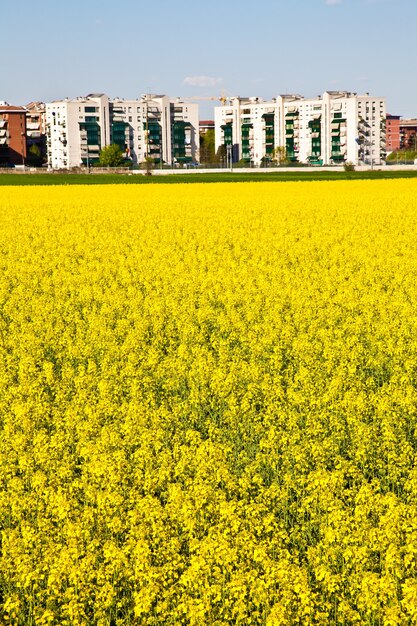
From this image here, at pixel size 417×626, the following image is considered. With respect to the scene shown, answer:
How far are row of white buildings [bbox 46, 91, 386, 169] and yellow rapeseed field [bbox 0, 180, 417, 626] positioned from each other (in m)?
170

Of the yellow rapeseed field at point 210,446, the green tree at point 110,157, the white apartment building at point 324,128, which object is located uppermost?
the white apartment building at point 324,128

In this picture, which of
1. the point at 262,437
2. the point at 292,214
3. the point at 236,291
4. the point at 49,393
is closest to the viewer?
the point at 262,437

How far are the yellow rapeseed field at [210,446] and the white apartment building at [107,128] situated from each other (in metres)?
171

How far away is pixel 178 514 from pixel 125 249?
17636 millimetres

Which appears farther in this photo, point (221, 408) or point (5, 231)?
point (5, 231)

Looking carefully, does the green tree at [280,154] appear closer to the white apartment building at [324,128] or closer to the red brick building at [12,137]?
the white apartment building at [324,128]

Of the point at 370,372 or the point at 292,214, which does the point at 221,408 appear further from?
the point at 292,214

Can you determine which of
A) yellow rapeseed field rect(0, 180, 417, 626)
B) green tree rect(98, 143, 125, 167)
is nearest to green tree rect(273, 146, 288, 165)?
green tree rect(98, 143, 125, 167)

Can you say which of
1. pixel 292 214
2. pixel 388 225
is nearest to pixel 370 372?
pixel 388 225

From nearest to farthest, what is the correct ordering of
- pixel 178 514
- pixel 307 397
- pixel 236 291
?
pixel 178 514, pixel 307 397, pixel 236 291

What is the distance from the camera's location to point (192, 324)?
14094 mm

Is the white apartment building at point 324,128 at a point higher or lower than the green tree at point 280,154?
higher

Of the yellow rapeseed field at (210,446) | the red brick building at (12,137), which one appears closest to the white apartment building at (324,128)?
the red brick building at (12,137)

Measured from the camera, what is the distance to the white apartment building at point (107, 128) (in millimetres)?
188125
